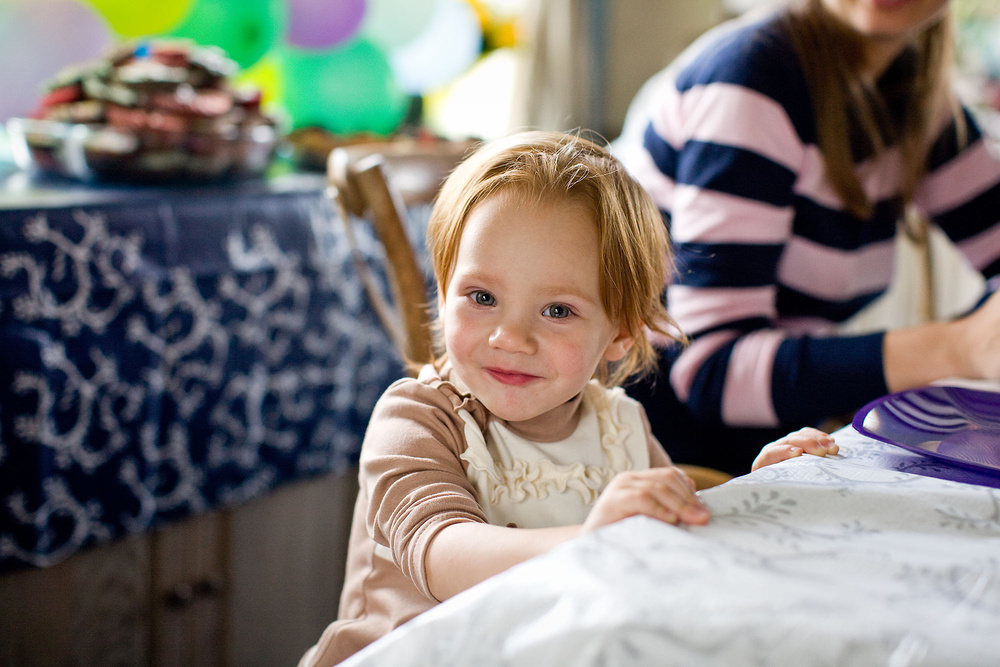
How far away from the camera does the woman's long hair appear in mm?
970

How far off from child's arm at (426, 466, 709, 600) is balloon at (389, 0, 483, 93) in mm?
1716

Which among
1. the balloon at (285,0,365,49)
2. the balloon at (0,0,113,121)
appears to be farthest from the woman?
the balloon at (0,0,113,121)

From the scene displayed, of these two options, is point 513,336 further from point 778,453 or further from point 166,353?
point 166,353

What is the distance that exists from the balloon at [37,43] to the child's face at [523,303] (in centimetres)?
118

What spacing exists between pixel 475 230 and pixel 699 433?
56 cm

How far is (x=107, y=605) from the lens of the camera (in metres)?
1.25

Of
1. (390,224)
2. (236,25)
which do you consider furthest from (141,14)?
(390,224)

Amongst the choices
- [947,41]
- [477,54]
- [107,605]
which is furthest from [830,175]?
[477,54]

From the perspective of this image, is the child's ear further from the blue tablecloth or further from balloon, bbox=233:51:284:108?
balloon, bbox=233:51:284:108

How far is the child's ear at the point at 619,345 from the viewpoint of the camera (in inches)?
26.0

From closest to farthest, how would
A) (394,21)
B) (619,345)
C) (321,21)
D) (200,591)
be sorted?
(619,345), (200,591), (321,21), (394,21)

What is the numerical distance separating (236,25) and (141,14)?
19 centimetres

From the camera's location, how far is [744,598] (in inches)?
12.7

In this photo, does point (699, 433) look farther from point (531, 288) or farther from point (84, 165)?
point (84, 165)
